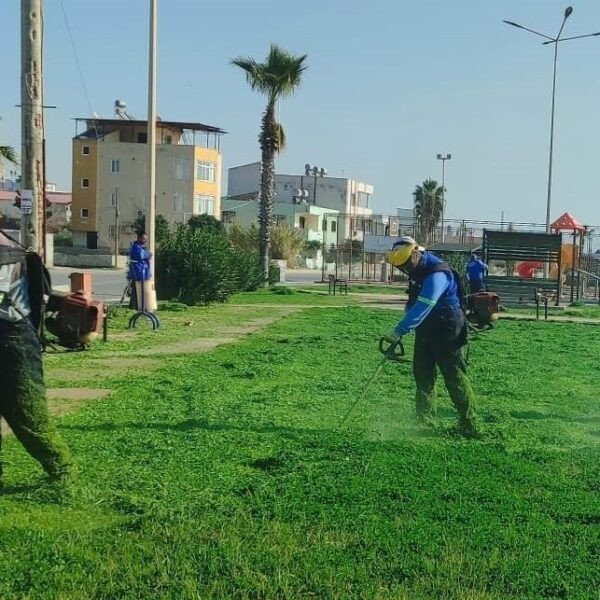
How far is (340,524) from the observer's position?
5.26 meters

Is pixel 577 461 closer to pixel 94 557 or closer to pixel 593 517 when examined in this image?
pixel 593 517

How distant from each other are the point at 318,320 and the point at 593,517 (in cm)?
1577

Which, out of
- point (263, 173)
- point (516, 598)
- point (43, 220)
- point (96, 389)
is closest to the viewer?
point (516, 598)

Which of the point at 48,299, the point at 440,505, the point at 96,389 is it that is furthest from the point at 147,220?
the point at 440,505

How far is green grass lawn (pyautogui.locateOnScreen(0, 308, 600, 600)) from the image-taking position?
4438 millimetres

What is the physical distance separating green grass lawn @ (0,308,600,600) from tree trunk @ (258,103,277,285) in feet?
87.7

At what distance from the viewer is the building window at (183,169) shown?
234ft

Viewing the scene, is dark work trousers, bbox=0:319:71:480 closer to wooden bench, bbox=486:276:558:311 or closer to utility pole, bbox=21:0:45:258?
utility pole, bbox=21:0:45:258

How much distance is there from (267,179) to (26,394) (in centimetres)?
3349

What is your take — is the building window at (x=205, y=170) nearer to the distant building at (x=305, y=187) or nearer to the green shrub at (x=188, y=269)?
the distant building at (x=305, y=187)

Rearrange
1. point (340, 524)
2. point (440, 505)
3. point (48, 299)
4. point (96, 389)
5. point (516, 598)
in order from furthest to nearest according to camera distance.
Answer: point (96, 389) → point (48, 299) → point (440, 505) → point (340, 524) → point (516, 598)

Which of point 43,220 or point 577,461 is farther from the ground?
point 43,220

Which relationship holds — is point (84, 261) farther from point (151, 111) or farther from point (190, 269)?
point (151, 111)

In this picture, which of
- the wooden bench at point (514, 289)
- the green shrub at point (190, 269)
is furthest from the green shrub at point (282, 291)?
the green shrub at point (190, 269)
